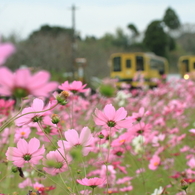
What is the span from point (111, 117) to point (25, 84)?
516 millimetres

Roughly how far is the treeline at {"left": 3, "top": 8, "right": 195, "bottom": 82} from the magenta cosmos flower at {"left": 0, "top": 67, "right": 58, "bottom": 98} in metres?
5.29

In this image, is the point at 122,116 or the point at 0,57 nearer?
the point at 0,57

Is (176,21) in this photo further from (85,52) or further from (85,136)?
(85,136)

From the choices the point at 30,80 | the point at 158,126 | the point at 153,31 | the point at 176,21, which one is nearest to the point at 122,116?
the point at 30,80

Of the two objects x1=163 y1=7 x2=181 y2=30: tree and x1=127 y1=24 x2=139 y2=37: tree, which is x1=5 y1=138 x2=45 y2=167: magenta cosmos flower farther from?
x1=163 y1=7 x2=181 y2=30: tree

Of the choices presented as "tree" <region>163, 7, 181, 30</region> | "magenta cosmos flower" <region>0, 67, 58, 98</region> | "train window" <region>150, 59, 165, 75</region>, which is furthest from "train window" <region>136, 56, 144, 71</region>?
"tree" <region>163, 7, 181, 30</region>

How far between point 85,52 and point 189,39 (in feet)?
83.5

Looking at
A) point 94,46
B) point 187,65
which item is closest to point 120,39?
point 94,46

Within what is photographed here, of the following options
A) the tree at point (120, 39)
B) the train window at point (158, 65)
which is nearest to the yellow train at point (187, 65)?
the train window at point (158, 65)

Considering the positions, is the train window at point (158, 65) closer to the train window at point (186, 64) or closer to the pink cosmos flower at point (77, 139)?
the train window at point (186, 64)

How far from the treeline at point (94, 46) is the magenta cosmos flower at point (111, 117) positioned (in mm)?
4829

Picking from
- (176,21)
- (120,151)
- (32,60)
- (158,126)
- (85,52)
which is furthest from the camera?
(176,21)

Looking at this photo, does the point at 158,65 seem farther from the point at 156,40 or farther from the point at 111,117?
the point at 156,40

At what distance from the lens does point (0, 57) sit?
1.36ft
